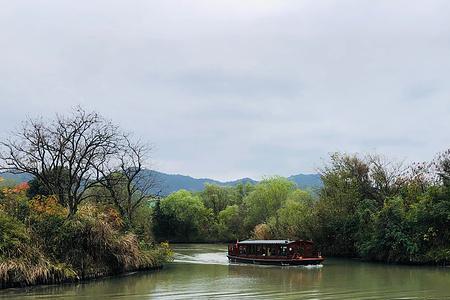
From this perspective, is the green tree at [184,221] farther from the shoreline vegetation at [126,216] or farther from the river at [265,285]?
the river at [265,285]

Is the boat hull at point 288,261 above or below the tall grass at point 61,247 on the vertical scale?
below

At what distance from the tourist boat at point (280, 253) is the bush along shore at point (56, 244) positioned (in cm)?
1115

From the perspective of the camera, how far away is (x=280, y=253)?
127 ft

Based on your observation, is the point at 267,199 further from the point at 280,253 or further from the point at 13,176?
the point at 13,176

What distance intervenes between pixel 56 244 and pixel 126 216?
34.8 ft

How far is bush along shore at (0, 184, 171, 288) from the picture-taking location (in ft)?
79.6

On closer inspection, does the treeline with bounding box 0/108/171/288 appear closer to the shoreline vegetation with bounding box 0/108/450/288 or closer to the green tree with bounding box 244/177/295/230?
the shoreline vegetation with bounding box 0/108/450/288

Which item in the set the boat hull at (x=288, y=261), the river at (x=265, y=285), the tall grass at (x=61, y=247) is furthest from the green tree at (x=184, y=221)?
the tall grass at (x=61, y=247)

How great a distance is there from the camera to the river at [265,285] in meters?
Result: 21.6

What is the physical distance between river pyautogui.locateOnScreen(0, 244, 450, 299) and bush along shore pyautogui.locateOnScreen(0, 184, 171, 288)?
90cm

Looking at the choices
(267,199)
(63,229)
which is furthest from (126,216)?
(267,199)

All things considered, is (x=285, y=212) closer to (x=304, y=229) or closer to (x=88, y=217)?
(x=304, y=229)

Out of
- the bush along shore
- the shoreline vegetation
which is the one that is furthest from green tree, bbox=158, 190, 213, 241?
the bush along shore

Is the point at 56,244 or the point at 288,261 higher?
the point at 56,244
